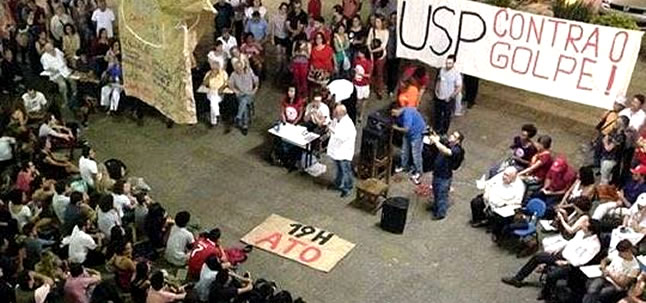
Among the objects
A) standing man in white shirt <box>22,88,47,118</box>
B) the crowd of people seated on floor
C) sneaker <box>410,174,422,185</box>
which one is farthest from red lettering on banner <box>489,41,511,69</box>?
standing man in white shirt <box>22,88,47,118</box>

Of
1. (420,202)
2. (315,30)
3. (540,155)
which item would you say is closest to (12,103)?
(315,30)

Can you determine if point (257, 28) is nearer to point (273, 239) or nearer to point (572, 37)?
point (273, 239)

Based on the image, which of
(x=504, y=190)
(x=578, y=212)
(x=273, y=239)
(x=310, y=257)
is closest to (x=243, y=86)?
(x=273, y=239)

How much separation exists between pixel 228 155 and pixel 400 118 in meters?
2.83

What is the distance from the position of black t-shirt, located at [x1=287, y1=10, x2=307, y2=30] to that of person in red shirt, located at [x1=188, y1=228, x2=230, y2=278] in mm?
6125

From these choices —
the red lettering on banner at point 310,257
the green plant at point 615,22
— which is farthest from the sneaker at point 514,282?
the green plant at point 615,22

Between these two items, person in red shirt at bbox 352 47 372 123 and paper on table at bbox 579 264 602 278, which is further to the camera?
person in red shirt at bbox 352 47 372 123

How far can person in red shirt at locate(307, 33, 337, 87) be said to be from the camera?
14.0m

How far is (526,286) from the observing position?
10.8 metres

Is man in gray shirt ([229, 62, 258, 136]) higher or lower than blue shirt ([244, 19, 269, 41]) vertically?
lower

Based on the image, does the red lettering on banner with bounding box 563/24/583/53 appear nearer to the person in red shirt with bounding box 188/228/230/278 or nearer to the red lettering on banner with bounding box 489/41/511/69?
the red lettering on banner with bounding box 489/41/511/69

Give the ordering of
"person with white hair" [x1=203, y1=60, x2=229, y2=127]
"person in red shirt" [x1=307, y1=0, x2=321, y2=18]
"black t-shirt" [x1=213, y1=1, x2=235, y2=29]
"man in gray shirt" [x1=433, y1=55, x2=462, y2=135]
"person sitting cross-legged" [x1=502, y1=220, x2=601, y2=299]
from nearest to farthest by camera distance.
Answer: "person sitting cross-legged" [x1=502, y1=220, x2=601, y2=299] < "man in gray shirt" [x1=433, y1=55, x2=462, y2=135] < "person with white hair" [x1=203, y1=60, x2=229, y2=127] < "person in red shirt" [x1=307, y1=0, x2=321, y2=18] < "black t-shirt" [x1=213, y1=1, x2=235, y2=29]

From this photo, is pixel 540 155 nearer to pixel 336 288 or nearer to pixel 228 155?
pixel 336 288

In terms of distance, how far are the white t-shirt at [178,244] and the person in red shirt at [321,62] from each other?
14.0ft
